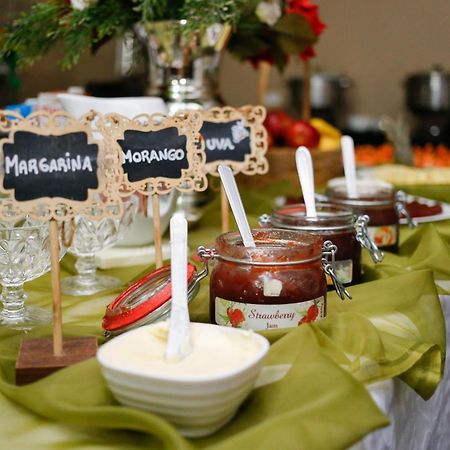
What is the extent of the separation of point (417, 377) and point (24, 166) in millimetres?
465

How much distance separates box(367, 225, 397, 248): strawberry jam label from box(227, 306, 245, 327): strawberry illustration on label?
1.55ft

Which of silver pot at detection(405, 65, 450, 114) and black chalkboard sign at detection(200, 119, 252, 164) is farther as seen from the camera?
silver pot at detection(405, 65, 450, 114)

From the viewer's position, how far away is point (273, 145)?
207 centimetres

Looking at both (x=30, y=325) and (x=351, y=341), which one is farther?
(x=30, y=325)

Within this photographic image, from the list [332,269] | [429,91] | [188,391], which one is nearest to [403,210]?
[332,269]

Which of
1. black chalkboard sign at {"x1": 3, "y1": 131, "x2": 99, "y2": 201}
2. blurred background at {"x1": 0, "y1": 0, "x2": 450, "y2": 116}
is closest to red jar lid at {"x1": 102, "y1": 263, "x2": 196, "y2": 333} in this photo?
black chalkboard sign at {"x1": 3, "y1": 131, "x2": 99, "y2": 201}

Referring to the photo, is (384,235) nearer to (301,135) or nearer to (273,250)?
(273,250)

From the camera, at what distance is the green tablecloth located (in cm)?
60

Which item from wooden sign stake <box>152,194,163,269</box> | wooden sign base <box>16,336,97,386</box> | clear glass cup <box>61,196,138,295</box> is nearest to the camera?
wooden sign base <box>16,336,97,386</box>

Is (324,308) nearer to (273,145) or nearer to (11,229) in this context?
(11,229)

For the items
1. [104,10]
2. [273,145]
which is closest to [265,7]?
[104,10]

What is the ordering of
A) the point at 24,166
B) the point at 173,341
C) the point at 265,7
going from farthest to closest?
the point at 265,7 < the point at 24,166 < the point at 173,341

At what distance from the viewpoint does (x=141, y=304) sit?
0.80m

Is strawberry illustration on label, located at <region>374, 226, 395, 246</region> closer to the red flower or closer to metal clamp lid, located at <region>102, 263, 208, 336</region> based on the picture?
metal clamp lid, located at <region>102, 263, 208, 336</region>
